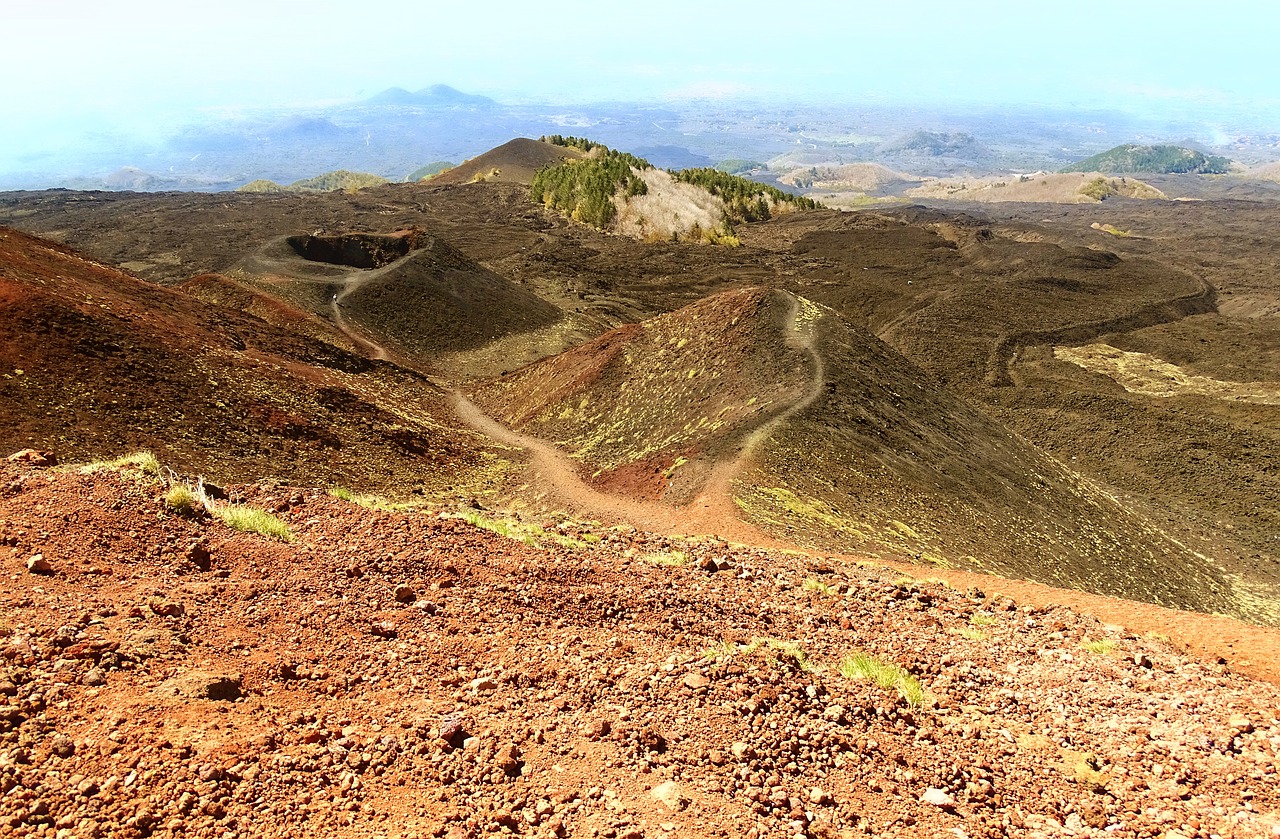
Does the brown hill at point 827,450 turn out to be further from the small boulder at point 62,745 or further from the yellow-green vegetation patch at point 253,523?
the small boulder at point 62,745

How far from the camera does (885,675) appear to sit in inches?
257

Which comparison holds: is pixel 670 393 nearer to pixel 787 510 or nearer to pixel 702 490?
pixel 702 490

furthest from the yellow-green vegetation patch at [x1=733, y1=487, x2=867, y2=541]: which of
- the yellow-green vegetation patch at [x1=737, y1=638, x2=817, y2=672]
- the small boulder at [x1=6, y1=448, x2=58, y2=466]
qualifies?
the small boulder at [x1=6, y1=448, x2=58, y2=466]

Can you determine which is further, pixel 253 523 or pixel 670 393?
pixel 670 393

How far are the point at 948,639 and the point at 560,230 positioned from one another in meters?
73.1

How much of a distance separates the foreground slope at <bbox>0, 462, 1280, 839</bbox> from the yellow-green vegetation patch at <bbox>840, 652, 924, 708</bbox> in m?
0.05

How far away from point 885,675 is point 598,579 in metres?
3.51

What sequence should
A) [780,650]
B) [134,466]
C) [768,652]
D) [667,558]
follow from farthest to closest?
1. [667,558]
2. [134,466]
3. [780,650]
4. [768,652]

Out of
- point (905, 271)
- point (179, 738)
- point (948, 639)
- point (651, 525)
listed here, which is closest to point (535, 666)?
point (179, 738)

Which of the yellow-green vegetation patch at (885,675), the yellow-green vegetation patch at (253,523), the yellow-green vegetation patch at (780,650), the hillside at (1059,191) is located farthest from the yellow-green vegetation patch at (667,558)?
the hillside at (1059,191)

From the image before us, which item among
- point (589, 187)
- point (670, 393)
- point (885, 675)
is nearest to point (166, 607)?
point (885, 675)

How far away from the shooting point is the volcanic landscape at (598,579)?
14.1ft

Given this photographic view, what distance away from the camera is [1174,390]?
128 ft

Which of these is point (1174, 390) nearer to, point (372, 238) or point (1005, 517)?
point (1005, 517)
